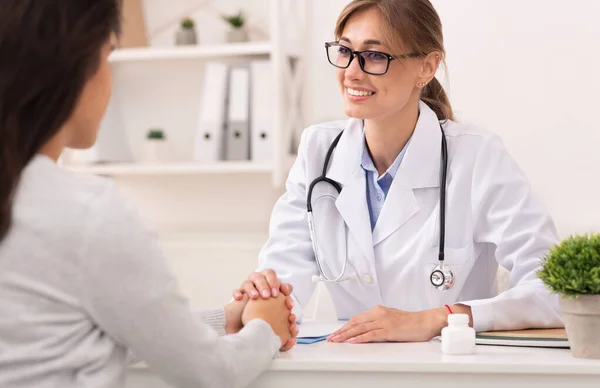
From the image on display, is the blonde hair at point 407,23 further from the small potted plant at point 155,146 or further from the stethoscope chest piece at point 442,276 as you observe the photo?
the small potted plant at point 155,146

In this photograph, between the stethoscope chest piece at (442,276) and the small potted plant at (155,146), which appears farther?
the small potted plant at (155,146)

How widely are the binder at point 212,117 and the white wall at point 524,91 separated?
0.99 feet

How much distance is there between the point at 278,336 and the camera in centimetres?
129

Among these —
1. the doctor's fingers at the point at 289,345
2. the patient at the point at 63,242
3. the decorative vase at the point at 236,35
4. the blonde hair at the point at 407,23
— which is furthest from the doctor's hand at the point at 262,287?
the decorative vase at the point at 236,35

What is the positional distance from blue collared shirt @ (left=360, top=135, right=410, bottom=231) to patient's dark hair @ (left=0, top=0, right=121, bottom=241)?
108cm

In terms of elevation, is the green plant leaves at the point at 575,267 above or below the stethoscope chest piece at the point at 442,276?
above

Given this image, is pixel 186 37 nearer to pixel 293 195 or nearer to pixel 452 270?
pixel 293 195

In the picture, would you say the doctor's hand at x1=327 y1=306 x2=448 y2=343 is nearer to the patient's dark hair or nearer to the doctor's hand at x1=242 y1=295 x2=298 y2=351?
the doctor's hand at x1=242 y1=295 x2=298 y2=351

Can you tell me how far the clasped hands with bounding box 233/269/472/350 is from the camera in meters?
1.44

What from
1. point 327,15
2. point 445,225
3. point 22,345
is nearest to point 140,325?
point 22,345

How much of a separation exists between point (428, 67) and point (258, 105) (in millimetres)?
999

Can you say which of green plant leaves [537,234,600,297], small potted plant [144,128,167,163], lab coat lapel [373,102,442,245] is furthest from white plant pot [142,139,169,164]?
green plant leaves [537,234,600,297]

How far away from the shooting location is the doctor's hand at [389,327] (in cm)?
144

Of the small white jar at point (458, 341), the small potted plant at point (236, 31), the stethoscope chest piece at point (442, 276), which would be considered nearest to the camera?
the small white jar at point (458, 341)
